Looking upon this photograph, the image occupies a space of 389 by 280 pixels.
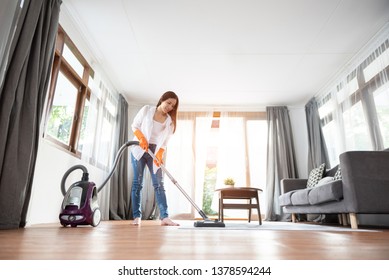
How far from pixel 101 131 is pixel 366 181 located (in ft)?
10.7

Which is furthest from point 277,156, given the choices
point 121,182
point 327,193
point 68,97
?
point 68,97

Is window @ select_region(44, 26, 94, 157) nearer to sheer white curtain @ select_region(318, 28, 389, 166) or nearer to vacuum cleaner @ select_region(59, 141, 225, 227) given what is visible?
vacuum cleaner @ select_region(59, 141, 225, 227)

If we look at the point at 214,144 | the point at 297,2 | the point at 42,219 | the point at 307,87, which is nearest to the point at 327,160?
the point at 307,87

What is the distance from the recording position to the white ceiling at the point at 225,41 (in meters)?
2.72

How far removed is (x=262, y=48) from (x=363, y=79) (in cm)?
141

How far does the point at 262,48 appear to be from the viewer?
11.1 ft

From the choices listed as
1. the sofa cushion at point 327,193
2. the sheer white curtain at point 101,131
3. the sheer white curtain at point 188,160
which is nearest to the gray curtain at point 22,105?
the sheer white curtain at point 101,131

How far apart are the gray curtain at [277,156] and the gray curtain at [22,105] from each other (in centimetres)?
383

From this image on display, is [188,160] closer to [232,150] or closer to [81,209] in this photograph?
[232,150]

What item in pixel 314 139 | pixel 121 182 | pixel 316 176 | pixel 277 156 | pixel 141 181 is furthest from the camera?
pixel 277 156

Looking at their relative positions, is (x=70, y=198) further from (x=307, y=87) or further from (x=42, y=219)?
(x=307, y=87)

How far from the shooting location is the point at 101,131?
3748 mm

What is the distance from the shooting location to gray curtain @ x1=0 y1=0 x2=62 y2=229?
1664 mm

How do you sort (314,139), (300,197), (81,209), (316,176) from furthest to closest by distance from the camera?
1. (314,139)
2. (316,176)
3. (300,197)
4. (81,209)
